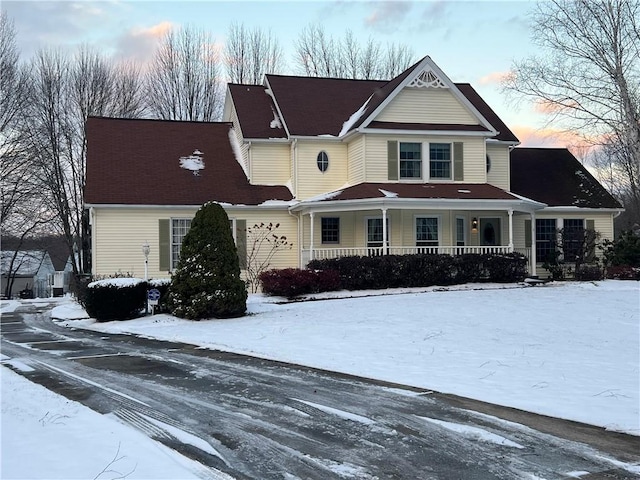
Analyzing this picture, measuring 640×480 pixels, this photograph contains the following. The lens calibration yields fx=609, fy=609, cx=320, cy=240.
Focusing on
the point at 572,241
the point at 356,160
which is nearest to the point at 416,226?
the point at 356,160

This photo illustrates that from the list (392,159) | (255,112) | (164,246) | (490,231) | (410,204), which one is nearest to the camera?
(410,204)

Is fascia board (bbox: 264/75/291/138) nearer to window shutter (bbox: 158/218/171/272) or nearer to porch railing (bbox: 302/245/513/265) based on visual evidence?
porch railing (bbox: 302/245/513/265)

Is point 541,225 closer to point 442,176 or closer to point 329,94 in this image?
point 442,176

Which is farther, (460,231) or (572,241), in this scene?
(572,241)

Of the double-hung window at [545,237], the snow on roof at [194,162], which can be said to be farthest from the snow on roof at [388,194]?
the double-hung window at [545,237]

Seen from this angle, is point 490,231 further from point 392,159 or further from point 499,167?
point 392,159

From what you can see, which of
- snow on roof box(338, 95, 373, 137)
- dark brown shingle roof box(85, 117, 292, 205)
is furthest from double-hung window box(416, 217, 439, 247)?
dark brown shingle roof box(85, 117, 292, 205)

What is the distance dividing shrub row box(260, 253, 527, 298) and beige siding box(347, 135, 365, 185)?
4063 millimetres

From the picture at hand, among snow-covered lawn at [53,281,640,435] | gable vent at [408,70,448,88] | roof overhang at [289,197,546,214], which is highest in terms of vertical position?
gable vent at [408,70,448,88]

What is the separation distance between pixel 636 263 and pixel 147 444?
21827 mm

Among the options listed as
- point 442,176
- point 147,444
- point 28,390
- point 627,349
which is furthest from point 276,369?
point 442,176

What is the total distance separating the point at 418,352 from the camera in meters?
10.8

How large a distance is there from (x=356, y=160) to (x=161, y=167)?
751 cm

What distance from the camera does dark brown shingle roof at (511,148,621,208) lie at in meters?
25.7
